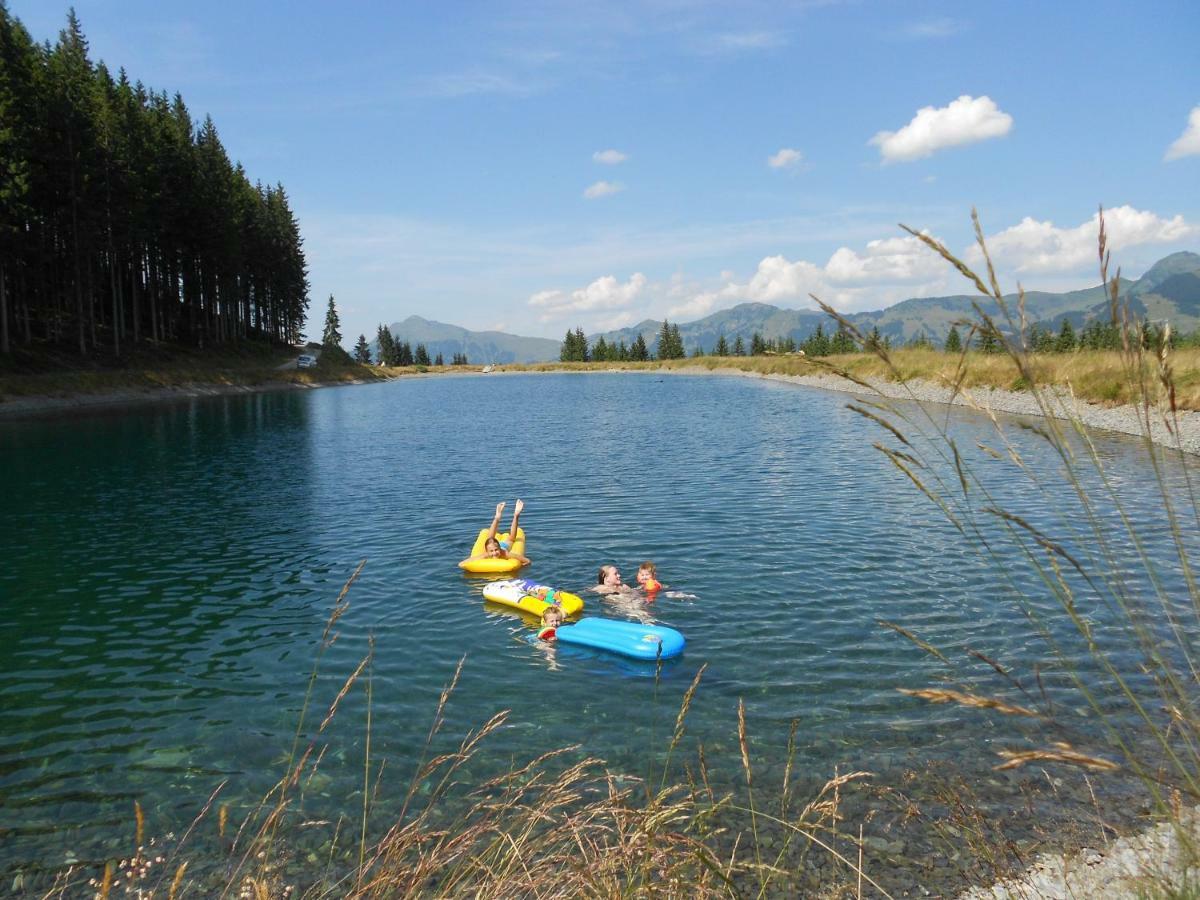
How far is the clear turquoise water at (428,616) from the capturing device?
8.43 meters

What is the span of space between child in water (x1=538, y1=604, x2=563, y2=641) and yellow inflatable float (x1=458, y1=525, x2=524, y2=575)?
2609 millimetres

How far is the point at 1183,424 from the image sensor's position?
90.9ft

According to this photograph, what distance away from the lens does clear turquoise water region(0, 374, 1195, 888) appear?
8430 mm

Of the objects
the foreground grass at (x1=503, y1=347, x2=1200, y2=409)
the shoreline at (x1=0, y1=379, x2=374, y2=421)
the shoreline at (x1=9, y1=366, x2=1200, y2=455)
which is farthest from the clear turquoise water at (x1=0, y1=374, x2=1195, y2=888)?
the shoreline at (x1=0, y1=379, x2=374, y2=421)

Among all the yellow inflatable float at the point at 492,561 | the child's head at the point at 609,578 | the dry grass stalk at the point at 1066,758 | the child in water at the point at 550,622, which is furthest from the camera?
the yellow inflatable float at the point at 492,561

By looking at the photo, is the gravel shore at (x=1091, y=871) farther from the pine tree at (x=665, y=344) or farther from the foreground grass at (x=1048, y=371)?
the pine tree at (x=665, y=344)

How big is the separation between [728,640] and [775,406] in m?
40.5

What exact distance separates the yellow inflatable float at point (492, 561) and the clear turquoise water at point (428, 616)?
0.39 meters

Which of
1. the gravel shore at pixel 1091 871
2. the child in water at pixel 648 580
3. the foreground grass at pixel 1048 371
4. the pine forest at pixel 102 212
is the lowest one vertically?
the gravel shore at pixel 1091 871

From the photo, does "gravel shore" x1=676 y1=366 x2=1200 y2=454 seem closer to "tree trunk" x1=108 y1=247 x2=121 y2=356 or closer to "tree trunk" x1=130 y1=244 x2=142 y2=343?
"tree trunk" x1=108 y1=247 x2=121 y2=356

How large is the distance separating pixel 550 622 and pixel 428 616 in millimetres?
2324

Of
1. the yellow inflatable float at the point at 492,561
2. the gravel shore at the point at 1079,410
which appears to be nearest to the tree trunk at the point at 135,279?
the gravel shore at the point at 1079,410

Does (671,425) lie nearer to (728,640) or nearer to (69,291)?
(728,640)

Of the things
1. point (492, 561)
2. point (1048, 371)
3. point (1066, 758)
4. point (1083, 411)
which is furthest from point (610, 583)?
point (1083, 411)
